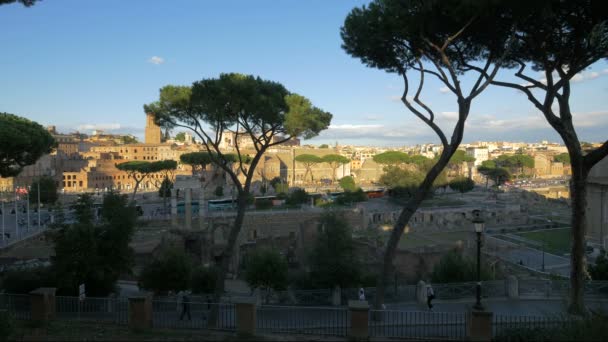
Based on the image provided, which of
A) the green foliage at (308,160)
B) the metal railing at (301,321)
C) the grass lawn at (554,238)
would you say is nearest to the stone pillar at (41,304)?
the metal railing at (301,321)

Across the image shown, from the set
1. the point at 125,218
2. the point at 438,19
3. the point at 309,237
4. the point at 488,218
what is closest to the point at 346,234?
the point at 125,218

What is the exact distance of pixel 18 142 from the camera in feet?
41.6

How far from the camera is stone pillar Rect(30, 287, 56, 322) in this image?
7176 millimetres

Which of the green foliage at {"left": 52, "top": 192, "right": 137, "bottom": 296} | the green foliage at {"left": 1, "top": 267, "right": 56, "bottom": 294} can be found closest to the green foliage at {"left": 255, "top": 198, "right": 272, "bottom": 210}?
the green foliage at {"left": 52, "top": 192, "right": 137, "bottom": 296}

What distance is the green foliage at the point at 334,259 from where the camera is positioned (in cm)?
1212

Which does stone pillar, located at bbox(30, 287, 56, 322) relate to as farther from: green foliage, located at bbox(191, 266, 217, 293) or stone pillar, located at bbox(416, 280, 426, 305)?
stone pillar, located at bbox(416, 280, 426, 305)

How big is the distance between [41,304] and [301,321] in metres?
4.15

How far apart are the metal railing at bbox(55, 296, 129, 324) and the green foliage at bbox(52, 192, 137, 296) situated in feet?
8.11

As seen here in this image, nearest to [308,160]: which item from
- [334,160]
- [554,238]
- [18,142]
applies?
[334,160]

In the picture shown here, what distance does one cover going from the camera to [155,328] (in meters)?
7.14

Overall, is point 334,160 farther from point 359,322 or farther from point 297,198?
point 359,322

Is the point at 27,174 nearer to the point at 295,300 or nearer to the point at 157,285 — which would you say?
the point at 157,285

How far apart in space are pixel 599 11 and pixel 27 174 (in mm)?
49125

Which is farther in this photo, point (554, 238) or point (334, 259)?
point (554, 238)
